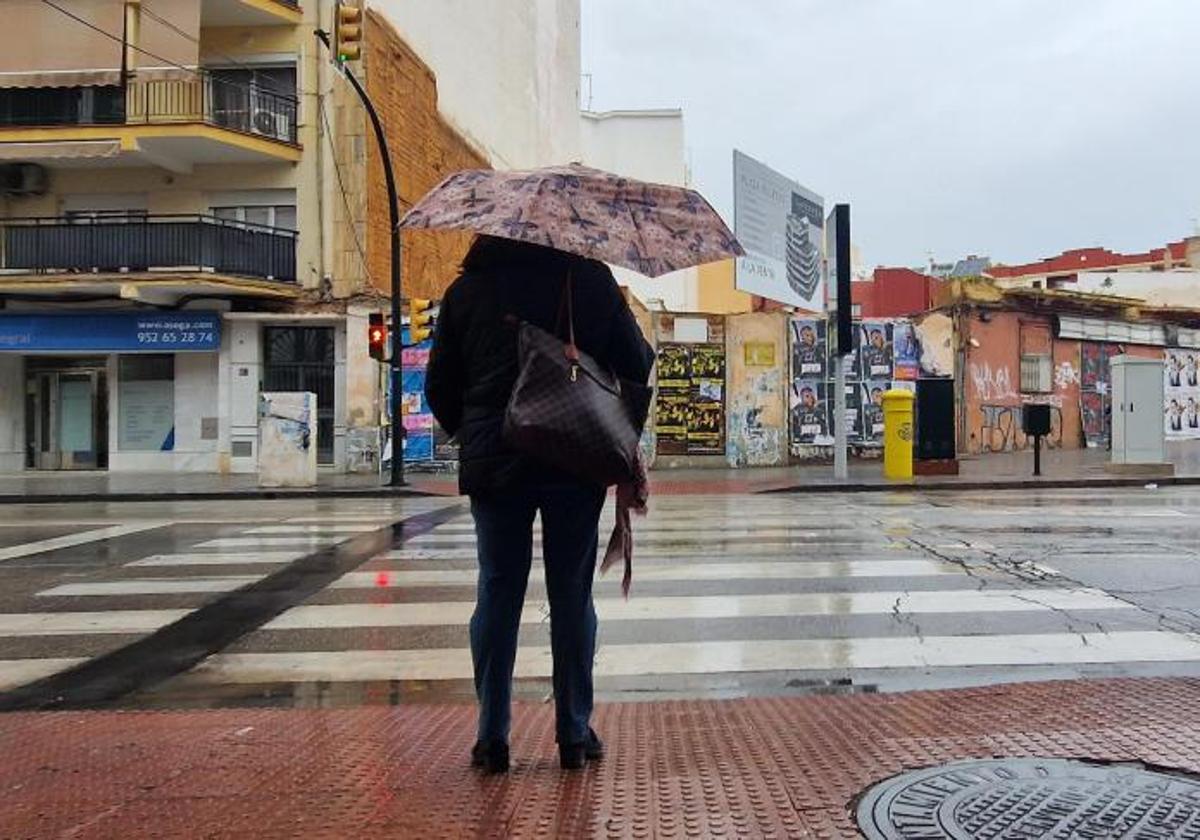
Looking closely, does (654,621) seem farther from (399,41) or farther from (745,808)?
(399,41)

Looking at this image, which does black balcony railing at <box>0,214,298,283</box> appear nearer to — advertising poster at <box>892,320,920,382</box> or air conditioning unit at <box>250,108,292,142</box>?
air conditioning unit at <box>250,108,292,142</box>

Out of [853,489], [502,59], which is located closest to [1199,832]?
[853,489]

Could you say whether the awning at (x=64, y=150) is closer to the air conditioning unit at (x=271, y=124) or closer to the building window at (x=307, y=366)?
the air conditioning unit at (x=271, y=124)

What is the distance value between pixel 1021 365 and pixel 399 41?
678 inches

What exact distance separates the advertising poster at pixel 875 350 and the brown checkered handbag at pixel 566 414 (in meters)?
21.4

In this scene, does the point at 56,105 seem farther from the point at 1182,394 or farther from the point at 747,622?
the point at 1182,394

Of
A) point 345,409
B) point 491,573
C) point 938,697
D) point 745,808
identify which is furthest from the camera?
point 345,409

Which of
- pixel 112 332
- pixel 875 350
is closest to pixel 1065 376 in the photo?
pixel 875 350

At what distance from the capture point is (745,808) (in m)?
3.46

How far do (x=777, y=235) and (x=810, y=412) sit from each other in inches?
157

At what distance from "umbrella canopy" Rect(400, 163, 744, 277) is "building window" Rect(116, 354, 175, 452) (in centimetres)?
2295

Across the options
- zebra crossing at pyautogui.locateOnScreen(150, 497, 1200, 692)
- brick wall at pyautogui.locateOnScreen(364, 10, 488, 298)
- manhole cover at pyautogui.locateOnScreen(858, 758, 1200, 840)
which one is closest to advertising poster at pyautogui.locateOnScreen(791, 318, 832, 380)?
brick wall at pyautogui.locateOnScreen(364, 10, 488, 298)

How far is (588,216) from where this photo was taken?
12.0ft

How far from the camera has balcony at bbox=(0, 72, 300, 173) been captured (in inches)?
913
